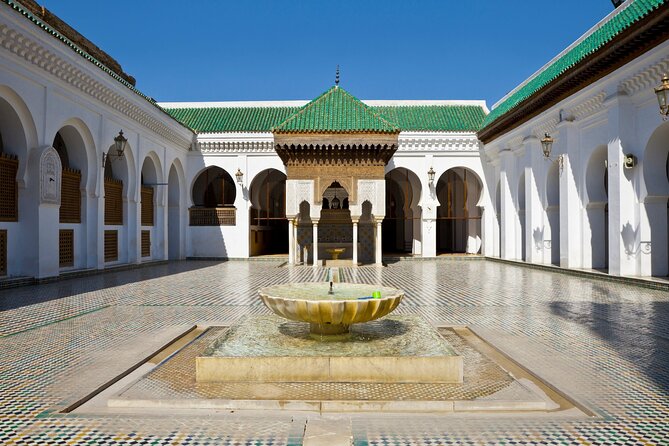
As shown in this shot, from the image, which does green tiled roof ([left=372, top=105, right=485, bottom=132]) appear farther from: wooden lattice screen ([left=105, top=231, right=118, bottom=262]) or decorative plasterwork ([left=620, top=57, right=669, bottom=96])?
wooden lattice screen ([left=105, top=231, right=118, bottom=262])

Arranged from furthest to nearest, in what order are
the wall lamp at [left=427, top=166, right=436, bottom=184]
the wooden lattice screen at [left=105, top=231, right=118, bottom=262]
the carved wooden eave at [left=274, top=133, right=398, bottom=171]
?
1. the wall lamp at [left=427, top=166, right=436, bottom=184]
2. the carved wooden eave at [left=274, top=133, right=398, bottom=171]
3. the wooden lattice screen at [left=105, top=231, right=118, bottom=262]

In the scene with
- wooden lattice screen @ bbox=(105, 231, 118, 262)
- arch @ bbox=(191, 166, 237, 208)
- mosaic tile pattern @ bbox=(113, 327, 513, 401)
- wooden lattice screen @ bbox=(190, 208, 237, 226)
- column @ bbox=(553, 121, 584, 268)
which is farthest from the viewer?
arch @ bbox=(191, 166, 237, 208)

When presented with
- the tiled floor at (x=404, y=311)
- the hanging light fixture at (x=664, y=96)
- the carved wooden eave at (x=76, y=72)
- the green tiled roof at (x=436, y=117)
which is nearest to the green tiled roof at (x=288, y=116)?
the green tiled roof at (x=436, y=117)

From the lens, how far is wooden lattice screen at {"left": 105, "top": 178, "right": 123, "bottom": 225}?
1088cm

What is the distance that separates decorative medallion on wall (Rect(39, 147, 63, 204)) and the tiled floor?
140 cm

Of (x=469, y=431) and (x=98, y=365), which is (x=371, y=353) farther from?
(x=98, y=365)

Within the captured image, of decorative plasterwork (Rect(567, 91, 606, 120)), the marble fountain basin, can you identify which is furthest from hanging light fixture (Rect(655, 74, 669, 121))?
the marble fountain basin

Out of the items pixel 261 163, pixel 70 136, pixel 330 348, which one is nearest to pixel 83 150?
pixel 70 136

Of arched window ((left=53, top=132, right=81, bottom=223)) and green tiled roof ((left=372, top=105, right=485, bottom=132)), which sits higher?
green tiled roof ((left=372, top=105, right=485, bottom=132))

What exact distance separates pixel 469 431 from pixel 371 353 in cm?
94

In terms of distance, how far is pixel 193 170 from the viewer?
15.2m

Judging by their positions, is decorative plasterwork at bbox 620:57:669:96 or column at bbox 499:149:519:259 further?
column at bbox 499:149:519:259

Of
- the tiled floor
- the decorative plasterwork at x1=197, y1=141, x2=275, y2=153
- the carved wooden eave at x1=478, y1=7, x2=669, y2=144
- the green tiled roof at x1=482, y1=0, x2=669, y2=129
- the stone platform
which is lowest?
the tiled floor

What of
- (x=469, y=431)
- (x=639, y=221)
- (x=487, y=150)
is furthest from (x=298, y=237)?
(x=469, y=431)
